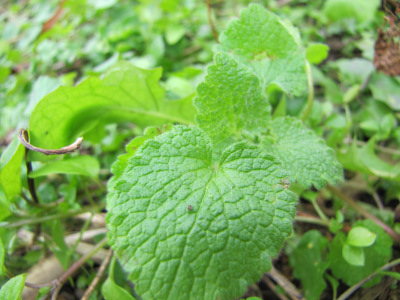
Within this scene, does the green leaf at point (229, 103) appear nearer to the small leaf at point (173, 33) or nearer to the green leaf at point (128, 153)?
the green leaf at point (128, 153)

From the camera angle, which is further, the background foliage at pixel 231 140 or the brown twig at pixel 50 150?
the background foliage at pixel 231 140

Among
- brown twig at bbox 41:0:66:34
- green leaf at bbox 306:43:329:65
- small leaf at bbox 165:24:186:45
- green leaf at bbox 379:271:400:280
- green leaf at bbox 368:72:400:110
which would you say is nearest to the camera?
green leaf at bbox 379:271:400:280

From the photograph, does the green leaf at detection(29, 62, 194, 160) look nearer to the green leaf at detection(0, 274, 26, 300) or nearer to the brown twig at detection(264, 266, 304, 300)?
the green leaf at detection(0, 274, 26, 300)

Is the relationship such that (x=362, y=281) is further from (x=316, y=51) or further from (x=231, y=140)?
(x=316, y=51)

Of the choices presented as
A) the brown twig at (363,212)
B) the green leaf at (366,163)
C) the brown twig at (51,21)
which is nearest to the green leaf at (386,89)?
the green leaf at (366,163)

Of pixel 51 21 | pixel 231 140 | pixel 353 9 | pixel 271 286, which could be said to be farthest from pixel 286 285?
pixel 51 21

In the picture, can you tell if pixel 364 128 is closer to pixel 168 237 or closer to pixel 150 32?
pixel 168 237

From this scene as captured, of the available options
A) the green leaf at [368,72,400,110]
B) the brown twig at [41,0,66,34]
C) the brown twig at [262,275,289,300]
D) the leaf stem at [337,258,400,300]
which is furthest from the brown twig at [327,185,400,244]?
the brown twig at [41,0,66,34]

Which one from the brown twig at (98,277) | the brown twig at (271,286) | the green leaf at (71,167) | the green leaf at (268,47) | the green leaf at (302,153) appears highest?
the green leaf at (268,47)
